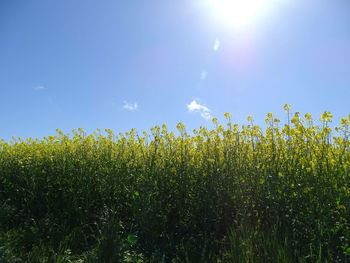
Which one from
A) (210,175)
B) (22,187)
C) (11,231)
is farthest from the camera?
(22,187)

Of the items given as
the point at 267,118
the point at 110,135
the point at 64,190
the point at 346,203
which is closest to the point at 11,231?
the point at 64,190

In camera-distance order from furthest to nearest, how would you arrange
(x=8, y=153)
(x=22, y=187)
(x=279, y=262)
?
(x=8, y=153)
(x=22, y=187)
(x=279, y=262)

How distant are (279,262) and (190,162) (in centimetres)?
276

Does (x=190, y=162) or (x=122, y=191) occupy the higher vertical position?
(x=190, y=162)

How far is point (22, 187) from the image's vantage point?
9320 mm

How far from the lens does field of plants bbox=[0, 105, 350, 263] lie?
18.8 ft

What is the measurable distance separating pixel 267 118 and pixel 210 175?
1.35 meters

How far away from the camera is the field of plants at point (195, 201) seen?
18.8 ft

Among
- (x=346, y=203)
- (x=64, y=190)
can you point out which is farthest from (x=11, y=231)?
(x=346, y=203)

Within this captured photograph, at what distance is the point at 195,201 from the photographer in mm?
6816

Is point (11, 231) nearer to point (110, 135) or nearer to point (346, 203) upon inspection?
point (110, 135)

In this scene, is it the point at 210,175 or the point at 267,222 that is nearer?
the point at 267,222

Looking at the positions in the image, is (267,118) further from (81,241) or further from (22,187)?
(22,187)

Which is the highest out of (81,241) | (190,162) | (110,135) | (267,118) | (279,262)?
(110,135)
